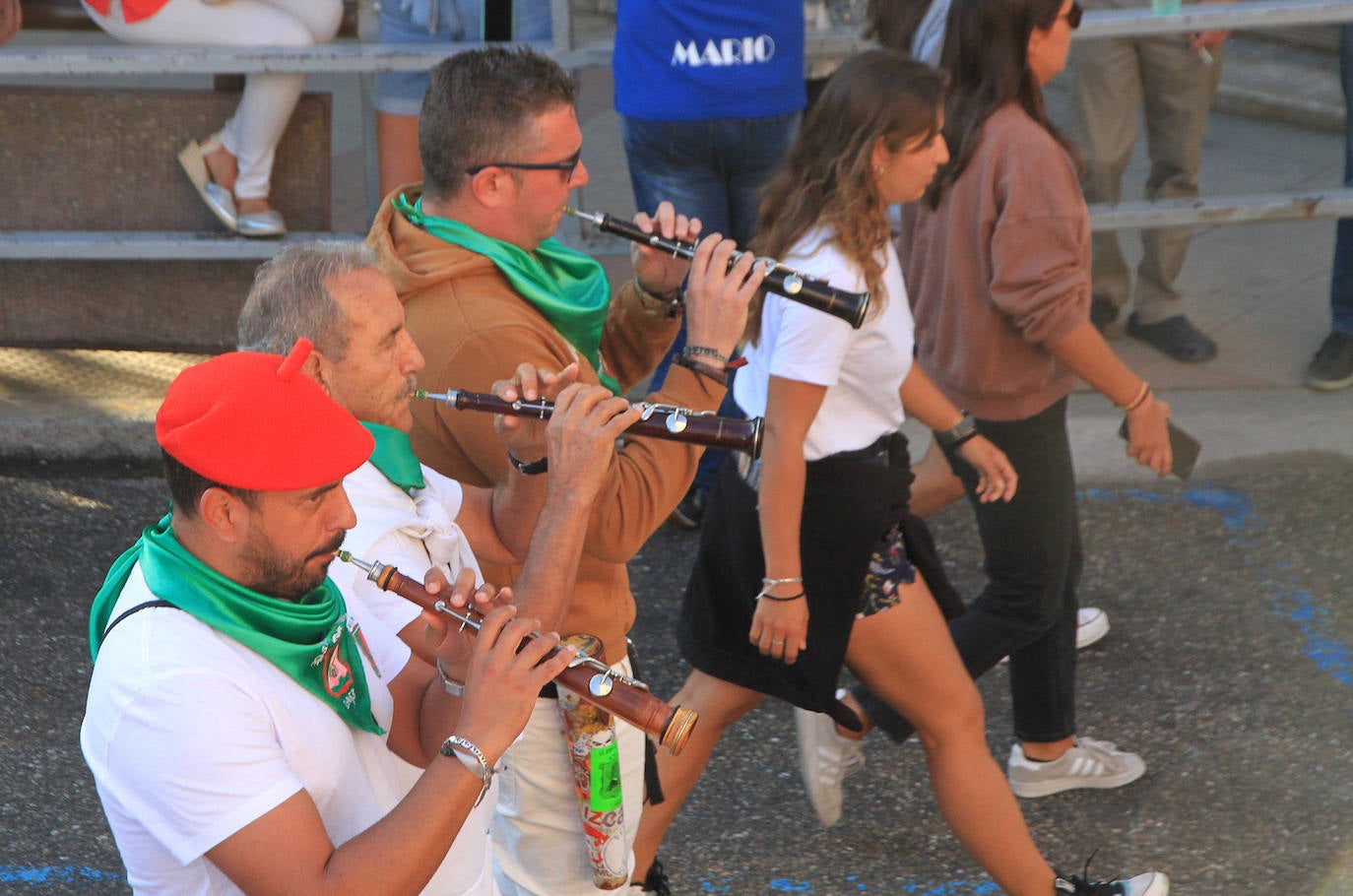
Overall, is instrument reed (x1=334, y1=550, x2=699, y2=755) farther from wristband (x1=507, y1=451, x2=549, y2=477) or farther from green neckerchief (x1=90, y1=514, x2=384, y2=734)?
wristband (x1=507, y1=451, x2=549, y2=477)

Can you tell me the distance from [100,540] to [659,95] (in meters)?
2.34

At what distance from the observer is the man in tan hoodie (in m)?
2.57

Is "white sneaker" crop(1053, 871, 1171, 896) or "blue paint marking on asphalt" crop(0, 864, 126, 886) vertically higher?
"white sneaker" crop(1053, 871, 1171, 896)

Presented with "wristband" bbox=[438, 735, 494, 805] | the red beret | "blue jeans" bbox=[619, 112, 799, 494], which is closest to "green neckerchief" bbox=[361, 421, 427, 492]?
the red beret

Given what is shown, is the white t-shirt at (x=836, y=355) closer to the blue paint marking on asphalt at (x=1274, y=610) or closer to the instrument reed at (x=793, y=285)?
the instrument reed at (x=793, y=285)

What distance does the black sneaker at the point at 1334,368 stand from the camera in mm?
5738

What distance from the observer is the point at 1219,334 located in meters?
6.19

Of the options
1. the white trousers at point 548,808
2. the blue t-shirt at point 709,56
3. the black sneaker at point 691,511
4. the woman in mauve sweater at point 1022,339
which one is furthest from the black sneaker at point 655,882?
the blue t-shirt at point 709,56

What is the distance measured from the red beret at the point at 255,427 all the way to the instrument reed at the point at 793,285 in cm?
108

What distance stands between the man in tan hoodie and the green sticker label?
75 millimetres

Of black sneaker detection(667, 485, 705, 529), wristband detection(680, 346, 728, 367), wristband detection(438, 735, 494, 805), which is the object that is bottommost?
black sneaker detection(667, 485, 705, 529)

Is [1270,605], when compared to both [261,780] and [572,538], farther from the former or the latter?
[261,780]

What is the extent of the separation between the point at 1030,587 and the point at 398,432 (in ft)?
6.15

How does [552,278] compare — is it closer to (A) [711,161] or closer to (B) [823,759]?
(B) [823,759]
